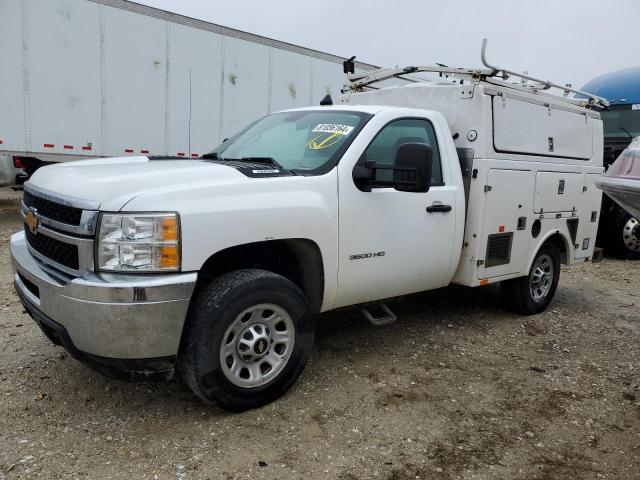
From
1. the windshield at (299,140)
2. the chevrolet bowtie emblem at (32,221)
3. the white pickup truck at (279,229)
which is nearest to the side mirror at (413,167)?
the white pickup truck at (279,229)

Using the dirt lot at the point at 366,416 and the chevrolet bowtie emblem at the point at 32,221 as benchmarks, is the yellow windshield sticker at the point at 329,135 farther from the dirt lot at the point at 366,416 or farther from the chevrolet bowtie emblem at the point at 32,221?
the chevrolet bowtie emblem at the point at 32,221

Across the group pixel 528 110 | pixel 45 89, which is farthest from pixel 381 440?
pixel 45 89

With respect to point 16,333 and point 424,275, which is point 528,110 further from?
point 16,333

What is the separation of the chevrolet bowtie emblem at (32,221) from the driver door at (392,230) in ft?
6.06

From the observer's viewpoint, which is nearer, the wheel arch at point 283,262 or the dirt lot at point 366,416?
the dirt lot at point 366,416

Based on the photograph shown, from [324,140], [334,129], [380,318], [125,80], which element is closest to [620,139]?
[380,318]

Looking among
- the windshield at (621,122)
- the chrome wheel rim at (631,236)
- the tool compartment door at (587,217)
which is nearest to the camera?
the tool compartment door at (587,217)

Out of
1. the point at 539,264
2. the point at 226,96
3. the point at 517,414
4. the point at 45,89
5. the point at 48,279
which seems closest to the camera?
the point at 48,279

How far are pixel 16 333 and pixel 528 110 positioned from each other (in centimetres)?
477

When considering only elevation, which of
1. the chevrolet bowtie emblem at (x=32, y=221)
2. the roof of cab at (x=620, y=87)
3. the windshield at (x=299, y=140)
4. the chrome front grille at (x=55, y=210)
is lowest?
the chevrolet bowtie emblem at (x=32, y=221)

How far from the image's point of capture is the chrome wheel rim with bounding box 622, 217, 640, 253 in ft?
29.2

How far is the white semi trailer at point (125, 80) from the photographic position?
9.55 metres

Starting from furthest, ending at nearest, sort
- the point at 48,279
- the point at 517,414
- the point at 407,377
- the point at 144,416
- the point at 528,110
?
1. the point at 528,110
2. the point at 407,377
3. the point at 517,414
4. the point at 144,416
5. the point at 48,279

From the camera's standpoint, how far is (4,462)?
275cm
